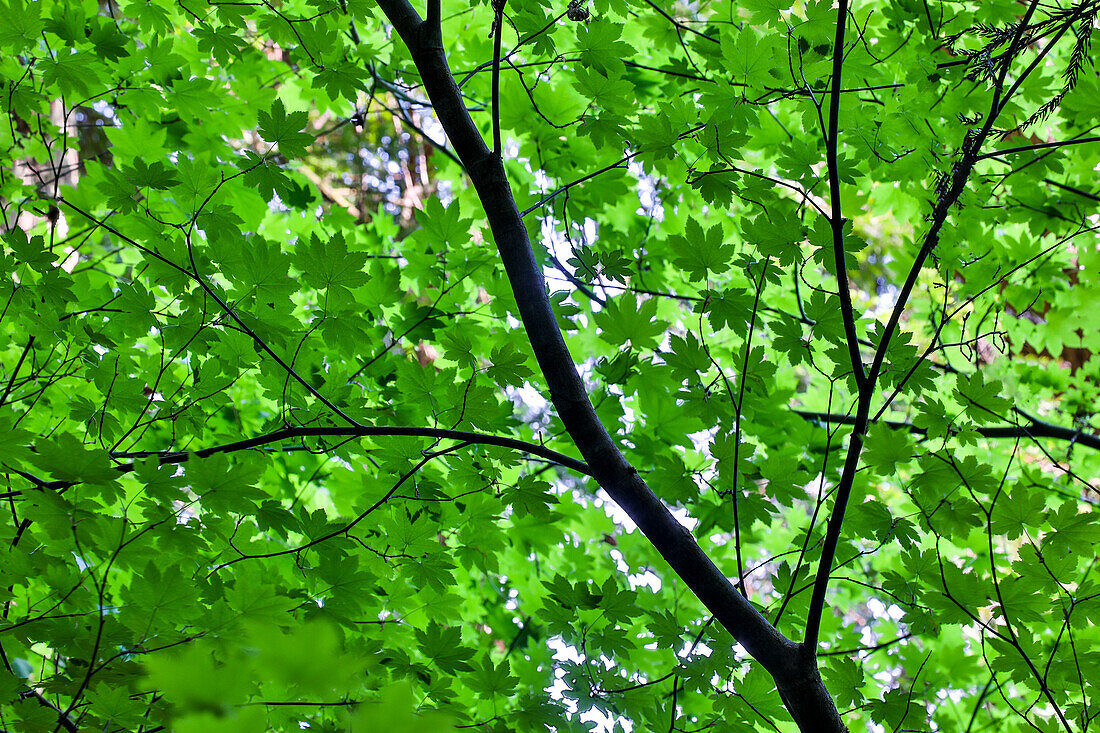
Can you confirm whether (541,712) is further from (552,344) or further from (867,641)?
(867,641)

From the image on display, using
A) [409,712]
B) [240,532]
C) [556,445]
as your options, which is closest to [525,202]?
[556,445]

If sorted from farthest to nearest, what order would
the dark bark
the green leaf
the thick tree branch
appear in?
the green leaf, the dark bark, the thick tree branch

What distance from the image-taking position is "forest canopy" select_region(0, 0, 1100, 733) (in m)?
1.15

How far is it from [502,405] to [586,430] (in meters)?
0.53

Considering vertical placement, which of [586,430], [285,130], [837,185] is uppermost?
[285,130]

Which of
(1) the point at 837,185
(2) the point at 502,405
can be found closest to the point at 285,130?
(2) the point at 502,405

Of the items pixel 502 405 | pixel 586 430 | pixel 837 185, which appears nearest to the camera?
pixel 837 185

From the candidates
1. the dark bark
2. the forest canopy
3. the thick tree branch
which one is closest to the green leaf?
the forest canopy

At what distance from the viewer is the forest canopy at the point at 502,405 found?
115 cm

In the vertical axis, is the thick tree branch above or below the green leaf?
below

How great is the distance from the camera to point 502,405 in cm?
179

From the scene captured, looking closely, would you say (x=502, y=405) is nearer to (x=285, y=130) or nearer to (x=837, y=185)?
(x=285, y=130)

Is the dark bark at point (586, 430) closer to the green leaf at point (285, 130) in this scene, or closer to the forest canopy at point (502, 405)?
the forest canopy at point (502, 405)

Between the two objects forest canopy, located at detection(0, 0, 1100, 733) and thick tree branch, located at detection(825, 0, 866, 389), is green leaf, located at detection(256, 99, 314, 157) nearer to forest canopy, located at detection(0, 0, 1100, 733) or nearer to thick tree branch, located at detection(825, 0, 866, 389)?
forest canopy, located at detection(0, 0, 1100, 733)
